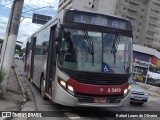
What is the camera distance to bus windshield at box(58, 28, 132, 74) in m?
10.5

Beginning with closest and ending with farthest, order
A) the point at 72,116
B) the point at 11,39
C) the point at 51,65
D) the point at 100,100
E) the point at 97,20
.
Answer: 1. the point at 100,100
2. the point at 72,116
3. the point at 97,20
4. the point at 51,65
5. the point at 11,39

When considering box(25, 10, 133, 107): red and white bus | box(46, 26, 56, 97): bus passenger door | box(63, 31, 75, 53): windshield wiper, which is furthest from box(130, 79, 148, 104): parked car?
box(63, 31, 75, 53): windshield wiper

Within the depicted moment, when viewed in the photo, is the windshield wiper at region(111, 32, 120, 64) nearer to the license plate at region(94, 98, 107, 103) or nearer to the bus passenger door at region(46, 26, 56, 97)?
the license plate at region(94, 98, 107, 103)

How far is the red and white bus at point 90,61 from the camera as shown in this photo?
10.3m

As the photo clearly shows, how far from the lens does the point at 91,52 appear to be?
10594 millimetres

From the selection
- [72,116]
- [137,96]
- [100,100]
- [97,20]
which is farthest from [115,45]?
[137,96]

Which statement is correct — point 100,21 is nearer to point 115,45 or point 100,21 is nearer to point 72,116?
point 115,45

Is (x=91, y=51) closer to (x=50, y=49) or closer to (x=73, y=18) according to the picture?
(x=73, y=18)

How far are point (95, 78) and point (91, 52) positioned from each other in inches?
32.7

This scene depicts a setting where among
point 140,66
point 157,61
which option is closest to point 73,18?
point 140,66

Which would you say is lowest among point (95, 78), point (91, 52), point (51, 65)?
point (95, 78)

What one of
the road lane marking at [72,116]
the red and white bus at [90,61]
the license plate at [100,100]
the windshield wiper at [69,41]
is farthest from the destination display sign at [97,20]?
the road lane marking at [72,116]

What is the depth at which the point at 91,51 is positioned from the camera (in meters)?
10.6

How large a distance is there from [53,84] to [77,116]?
1280 millimetres
